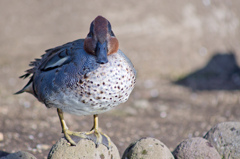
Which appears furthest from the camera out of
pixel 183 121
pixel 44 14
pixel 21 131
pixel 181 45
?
pixel 181 45

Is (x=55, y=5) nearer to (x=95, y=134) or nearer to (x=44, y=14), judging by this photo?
(x=44, y=14)

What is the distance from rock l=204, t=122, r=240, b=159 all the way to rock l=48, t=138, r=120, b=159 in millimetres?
1085

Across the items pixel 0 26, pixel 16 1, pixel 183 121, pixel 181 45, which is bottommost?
pixel 183 121

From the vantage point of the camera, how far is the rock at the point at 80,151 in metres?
2.97

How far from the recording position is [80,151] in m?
2.99

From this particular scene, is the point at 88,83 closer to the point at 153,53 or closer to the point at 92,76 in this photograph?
the point at 92,76

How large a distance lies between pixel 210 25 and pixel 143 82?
2.07m

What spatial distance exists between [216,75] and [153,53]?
5.09 feet

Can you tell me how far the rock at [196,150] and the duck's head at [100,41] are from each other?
1232 millimetres

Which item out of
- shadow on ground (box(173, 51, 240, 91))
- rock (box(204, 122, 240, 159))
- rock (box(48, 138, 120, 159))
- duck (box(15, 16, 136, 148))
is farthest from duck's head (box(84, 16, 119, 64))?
shadow on ground (box(173, 51, 240, 91))

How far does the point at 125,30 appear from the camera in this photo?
23.9ft

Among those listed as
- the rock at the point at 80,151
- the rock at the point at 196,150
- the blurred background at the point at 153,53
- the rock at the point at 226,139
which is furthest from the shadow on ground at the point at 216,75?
the rock at the point at 80,151

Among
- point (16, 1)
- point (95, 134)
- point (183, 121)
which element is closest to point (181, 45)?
point (183, 121)

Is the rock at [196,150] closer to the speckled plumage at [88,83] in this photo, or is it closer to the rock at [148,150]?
the rock at [148,150]
